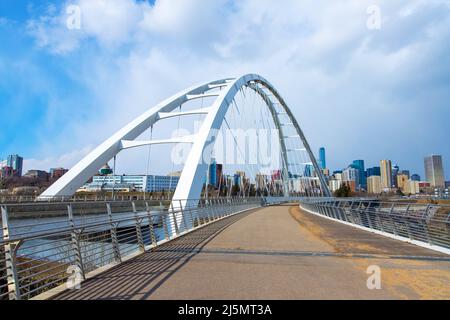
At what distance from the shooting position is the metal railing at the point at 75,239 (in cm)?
450

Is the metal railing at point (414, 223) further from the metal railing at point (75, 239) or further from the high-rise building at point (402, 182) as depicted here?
the high-rise building at point (402, 182)

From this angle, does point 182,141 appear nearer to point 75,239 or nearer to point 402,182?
point 75,239

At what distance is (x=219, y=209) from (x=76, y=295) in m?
18.7

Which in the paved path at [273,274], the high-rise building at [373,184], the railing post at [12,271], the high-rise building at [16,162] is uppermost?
the high-rise building at [16,162]

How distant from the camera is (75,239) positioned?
562cm

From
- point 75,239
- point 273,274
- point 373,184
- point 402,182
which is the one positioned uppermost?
point 402,182

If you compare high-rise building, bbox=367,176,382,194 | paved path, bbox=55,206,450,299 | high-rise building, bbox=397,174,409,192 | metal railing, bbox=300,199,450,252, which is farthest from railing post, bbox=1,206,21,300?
high-rise building, bbox=367,176,382,194

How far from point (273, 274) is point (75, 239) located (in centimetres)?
320

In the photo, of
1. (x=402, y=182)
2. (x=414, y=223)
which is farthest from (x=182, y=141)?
(x=402, y=182)

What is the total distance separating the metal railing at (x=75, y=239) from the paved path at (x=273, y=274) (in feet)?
1.51

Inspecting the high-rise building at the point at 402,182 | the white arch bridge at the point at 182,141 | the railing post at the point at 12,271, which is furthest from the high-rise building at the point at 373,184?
the railing post at the point at 12,271

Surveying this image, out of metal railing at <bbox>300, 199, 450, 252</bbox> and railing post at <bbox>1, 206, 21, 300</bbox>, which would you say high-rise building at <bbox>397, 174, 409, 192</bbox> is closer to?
metal railing at <bbox>300, 199, 450, 252</bbox>

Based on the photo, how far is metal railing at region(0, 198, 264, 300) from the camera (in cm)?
450
